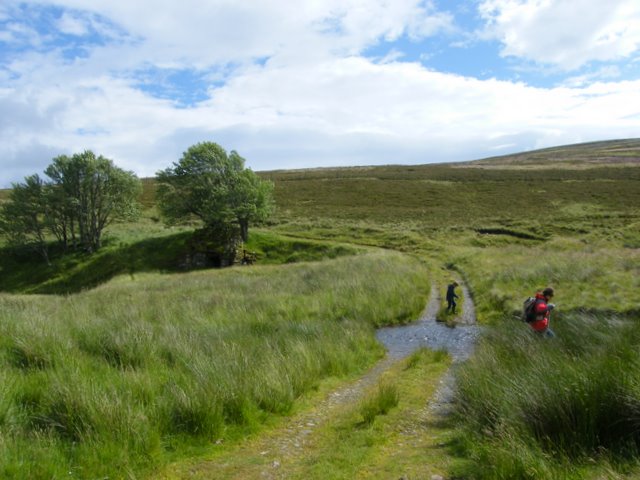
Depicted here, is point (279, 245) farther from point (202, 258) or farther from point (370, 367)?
point (370, 367)

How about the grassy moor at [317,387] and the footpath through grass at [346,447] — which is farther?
the footpath through grass at [346,447]

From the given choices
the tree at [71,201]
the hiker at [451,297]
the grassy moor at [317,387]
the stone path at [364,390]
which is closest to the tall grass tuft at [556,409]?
the grassy moor at [317,387]

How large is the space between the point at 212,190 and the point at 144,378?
33.9m

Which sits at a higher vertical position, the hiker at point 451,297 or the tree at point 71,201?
the tree at point 71,201

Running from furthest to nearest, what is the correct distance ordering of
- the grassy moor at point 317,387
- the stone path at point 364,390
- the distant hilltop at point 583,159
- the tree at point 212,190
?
the distant hilltop at point 583,159 → the tree at point 212,190 → the stone path at point 364,390 → the grassy moor at point 317,387

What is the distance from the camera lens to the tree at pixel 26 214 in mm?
43250

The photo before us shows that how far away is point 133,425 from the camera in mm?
5516

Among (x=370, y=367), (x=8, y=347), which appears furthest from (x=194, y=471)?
(x=370, y=367)

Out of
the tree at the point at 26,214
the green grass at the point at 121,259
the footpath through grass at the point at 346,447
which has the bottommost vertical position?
the green grass at the point at 121,259

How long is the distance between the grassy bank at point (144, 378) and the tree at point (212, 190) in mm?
26226

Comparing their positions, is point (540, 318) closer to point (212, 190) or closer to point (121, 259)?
point (212, 190)

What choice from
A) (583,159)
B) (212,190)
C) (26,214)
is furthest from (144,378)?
(583,159)

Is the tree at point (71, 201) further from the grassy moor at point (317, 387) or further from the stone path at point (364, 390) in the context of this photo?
the stone path at point (364, 390)

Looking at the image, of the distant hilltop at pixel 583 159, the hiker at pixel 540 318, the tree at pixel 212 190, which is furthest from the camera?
the distant hilltop at pixel 583 159
